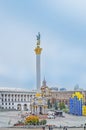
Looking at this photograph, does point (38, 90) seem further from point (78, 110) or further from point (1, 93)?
point (1, 93)

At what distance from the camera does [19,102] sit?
82250 mm

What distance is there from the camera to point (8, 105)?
81375mm

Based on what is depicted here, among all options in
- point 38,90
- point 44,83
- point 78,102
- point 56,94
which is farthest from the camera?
point 56,94

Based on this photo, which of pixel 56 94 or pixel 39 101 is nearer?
pixel 39 101

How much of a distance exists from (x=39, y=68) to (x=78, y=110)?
1105 centimetres

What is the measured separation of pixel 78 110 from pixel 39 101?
8.64 metres

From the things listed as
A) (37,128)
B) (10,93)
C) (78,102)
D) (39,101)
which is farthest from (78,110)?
(37,128)

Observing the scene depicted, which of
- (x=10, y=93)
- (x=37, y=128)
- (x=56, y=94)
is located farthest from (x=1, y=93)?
(x=37, y=128)

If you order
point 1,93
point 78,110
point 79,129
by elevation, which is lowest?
point 79,129

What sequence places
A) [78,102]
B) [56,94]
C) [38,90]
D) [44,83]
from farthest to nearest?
1. [56,94]
2. [44,83]
3. [78,102]
4. [38,90]

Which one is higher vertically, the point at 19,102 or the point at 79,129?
the point at 19,102

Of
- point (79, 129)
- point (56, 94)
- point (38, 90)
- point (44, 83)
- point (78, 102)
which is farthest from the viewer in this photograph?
point (56, 94)

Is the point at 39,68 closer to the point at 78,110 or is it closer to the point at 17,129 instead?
the point at 78,110

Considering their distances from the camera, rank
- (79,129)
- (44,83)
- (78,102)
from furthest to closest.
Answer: (44,83), (78,102), (79,129)
